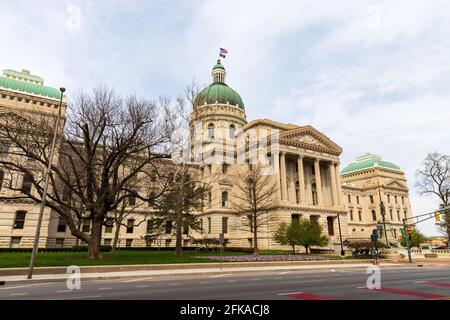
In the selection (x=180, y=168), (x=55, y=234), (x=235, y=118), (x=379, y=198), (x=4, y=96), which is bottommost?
(x=55, y=234)

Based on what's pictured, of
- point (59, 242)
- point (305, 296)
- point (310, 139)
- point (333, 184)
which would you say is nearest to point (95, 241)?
point (305, 296)

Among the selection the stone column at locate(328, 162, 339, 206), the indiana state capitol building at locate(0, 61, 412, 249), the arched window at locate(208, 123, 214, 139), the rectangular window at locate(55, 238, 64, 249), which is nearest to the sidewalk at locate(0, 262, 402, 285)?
the indiana state capitol building at locate(0, 61, 412, 249)

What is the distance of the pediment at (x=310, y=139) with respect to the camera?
186 ft

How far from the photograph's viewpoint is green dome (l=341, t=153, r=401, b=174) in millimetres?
95544

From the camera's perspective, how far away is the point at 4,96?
143ft

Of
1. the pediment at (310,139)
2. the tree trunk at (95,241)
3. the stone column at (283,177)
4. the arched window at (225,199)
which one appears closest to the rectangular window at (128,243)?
the arched window at (225,199)

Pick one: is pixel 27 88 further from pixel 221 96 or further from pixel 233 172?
pixel 221 96

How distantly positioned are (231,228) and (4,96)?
4175cm

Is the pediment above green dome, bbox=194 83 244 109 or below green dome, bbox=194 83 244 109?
below

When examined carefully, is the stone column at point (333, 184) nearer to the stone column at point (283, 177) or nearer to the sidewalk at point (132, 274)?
the stone column at point (283, 177)

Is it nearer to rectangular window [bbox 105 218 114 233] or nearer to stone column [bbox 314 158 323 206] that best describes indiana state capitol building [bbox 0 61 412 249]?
stone column [bbox 314 158 323 206]

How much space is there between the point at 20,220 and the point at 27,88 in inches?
806
